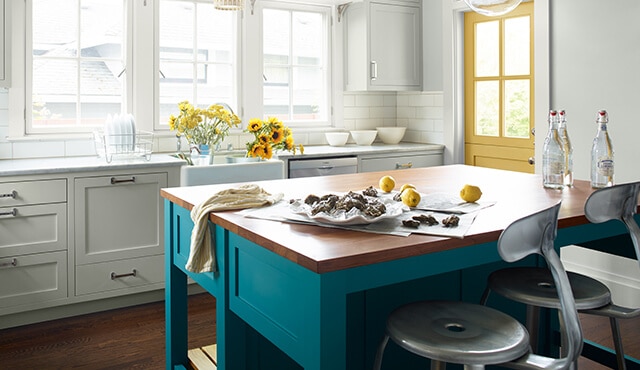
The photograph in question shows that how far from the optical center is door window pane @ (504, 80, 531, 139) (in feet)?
16.0

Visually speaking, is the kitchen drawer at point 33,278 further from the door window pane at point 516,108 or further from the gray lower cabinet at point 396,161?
the door window pane at point 516,108

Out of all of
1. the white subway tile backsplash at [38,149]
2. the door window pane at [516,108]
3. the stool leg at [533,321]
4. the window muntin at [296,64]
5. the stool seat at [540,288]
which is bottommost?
the stool leg at [533,321]

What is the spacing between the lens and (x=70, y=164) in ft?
12.8

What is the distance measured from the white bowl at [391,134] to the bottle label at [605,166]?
Answer: 3.33 meters

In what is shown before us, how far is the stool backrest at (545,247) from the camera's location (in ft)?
4.75

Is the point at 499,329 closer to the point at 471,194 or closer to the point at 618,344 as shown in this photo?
the point at 471,194

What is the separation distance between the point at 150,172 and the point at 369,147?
2.10 meters

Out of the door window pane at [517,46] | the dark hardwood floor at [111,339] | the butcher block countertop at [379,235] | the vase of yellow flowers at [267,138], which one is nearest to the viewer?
the butcher block countertop at [379,235]

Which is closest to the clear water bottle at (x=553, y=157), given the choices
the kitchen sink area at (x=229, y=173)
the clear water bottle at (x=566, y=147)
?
the clear water bottle at (x=566, y=147)

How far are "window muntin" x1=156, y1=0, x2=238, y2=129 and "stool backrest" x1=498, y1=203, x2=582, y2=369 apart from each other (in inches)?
150

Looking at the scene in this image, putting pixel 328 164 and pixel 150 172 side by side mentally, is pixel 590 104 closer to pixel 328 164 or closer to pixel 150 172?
pixel 328 164

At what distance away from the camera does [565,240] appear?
2055 mm

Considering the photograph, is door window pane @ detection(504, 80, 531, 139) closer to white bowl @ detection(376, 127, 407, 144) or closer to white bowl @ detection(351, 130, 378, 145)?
white bowl @ detection(376, 127, 407, 144)

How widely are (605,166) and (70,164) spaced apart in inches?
122
